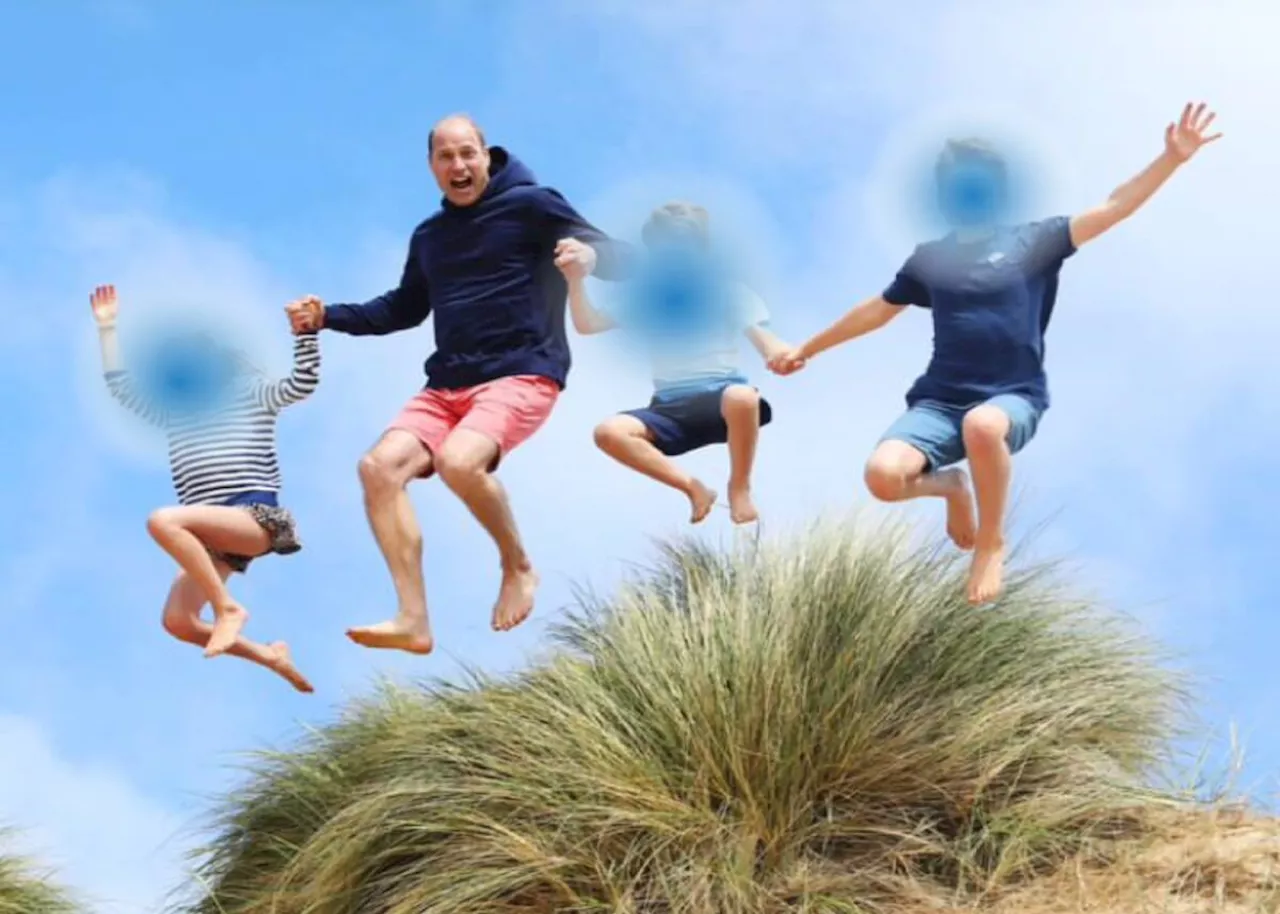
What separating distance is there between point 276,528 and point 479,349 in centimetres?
123

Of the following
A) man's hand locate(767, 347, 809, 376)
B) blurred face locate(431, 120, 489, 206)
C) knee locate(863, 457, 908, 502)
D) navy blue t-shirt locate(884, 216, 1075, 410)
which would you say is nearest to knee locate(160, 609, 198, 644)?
blurred face locate(431, 120, 489, 206)

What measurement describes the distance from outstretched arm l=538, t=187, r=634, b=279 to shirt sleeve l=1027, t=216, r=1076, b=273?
174 cm

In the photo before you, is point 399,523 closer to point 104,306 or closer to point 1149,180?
point 104,306

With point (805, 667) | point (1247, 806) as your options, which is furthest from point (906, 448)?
point (1247, 806)

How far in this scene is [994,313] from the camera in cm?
725

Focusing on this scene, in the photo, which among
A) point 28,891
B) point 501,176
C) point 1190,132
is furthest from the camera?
point 28,891

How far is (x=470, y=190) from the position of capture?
26.5ft

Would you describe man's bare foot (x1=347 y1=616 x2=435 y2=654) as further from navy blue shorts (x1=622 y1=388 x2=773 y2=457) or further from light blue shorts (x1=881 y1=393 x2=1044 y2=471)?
light blue shorts (x1=881 y1=393 x2=1044 y2=471)

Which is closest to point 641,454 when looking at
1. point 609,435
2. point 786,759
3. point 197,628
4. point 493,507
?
point 609,435

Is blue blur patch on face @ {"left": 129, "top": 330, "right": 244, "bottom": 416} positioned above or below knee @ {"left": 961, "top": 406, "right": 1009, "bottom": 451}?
above

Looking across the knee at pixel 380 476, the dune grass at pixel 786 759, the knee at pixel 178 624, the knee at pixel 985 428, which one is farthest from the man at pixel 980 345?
the knee at pixel 178 624

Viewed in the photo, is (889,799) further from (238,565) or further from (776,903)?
(238,565)

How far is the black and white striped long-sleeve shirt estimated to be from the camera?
323 inches

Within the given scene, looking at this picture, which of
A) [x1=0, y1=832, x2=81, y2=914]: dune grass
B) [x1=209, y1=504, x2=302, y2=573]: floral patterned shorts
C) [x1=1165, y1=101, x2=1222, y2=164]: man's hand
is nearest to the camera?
[x1=1165, y1=101, x2=1222, y2=164]: man's hand
